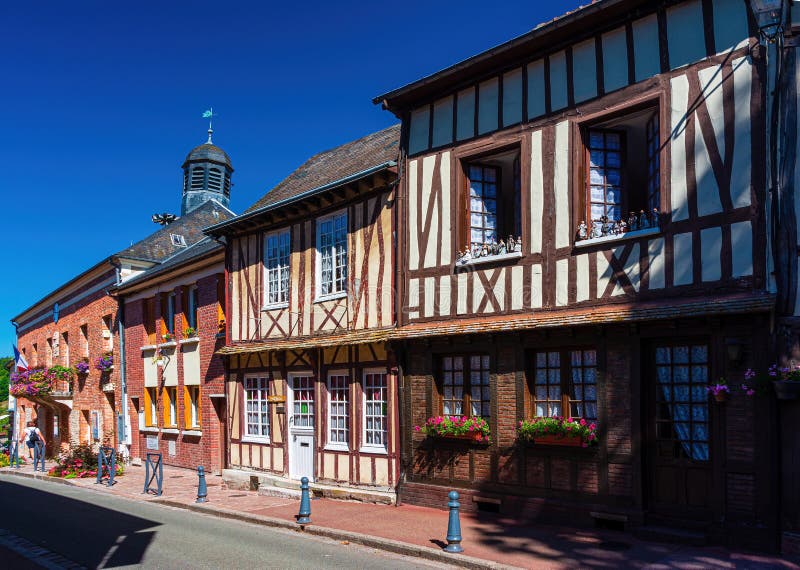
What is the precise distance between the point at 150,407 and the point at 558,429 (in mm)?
15520

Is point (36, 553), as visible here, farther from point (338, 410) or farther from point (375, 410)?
point (338, 410)

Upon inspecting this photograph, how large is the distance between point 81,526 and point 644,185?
990 cm

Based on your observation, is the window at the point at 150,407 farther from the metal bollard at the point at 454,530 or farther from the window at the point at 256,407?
the metal bollard at the point at 454,530

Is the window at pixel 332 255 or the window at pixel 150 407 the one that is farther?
the window at pixel 150 407

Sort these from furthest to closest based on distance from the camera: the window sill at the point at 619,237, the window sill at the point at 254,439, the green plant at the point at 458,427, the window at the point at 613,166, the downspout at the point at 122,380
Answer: the downspout at the point at 122,380 < the window sill at the point at 254,439 < the green plant at the point at 458,427 < the window at the point at 613,166 < the window sill at the point at 619,237

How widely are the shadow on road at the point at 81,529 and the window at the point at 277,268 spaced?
526 cm

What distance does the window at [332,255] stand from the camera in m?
14.3

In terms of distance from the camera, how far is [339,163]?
1653 centimetres

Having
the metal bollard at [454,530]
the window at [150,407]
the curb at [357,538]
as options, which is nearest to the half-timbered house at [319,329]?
the curb at [357,538]

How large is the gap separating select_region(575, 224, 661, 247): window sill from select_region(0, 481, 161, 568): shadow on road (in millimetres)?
6836

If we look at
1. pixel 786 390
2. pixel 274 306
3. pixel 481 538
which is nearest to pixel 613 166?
pixel 786 390

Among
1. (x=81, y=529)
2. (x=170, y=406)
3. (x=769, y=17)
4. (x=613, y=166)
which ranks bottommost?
(x=81, y=529)

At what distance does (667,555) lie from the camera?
27.2ft

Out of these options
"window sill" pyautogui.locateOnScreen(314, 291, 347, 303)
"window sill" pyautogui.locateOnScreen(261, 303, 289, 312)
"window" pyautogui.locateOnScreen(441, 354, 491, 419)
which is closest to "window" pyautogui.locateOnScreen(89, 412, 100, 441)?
"window sill" pyautogui.locateOnScreen(261, 303, 289, 312)
